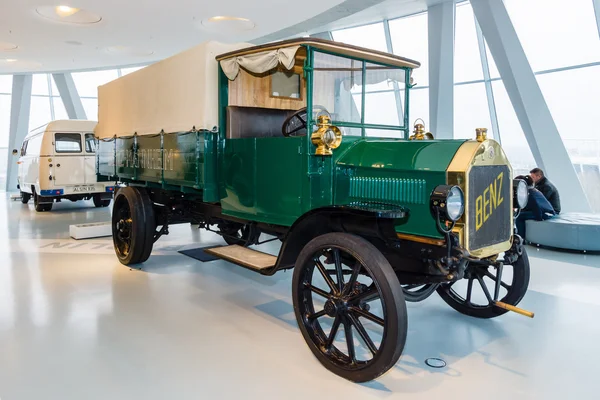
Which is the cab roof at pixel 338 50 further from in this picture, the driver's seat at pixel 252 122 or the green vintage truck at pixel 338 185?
the driver's seat at pixel 252 122

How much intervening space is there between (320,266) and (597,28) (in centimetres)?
837

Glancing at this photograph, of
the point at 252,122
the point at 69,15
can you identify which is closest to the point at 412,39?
the point at 69,15

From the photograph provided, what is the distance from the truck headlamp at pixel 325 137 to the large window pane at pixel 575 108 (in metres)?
7.66

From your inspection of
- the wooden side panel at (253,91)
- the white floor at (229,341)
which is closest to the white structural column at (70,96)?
the white floor at (229,341)

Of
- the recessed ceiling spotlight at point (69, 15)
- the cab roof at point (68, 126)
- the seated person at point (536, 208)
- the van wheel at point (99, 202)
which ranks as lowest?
the van wheel at point (99, 202)

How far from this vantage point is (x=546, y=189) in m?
7.46

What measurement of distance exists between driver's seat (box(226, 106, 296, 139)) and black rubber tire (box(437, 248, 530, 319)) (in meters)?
2.15

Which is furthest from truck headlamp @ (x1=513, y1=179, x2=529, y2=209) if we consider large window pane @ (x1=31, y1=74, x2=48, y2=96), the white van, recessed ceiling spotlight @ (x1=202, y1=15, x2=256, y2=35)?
large window pane @ (x1=31, y1=74, x2=48, y2=96)

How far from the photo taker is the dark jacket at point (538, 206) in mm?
6820

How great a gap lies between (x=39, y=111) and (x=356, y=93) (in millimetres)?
19319

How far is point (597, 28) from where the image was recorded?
846 centimetres

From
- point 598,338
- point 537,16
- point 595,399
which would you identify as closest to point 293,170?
point 595,399

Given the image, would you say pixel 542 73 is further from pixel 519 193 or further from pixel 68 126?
pixel 68 126

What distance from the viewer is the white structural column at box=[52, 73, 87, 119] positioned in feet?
57.3
